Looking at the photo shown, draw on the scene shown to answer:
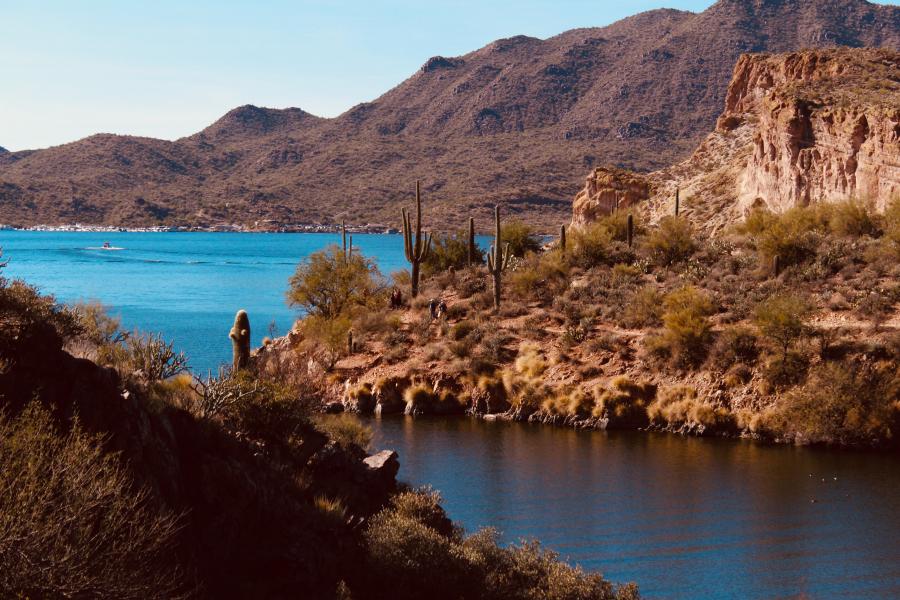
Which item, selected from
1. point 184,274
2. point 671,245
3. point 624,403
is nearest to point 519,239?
point 671,245

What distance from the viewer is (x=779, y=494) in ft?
82.4

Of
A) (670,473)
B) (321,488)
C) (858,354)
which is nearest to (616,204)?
(858,354)

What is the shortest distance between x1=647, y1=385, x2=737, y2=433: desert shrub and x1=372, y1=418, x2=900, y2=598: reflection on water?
928 millimetres

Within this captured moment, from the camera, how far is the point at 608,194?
239 feet

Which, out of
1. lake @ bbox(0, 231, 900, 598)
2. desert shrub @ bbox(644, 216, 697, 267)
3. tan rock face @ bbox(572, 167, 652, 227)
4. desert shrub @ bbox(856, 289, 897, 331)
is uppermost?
tan rock face @ bbox(572, 167, 652, 227)

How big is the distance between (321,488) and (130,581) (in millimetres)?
6459

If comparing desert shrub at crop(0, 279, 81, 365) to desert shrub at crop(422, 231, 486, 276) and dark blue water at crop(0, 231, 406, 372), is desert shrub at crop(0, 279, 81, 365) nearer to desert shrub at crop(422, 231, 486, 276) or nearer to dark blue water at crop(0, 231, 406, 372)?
dark blue water at crop(0, 231, 406, 372)

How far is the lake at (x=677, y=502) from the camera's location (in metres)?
19.6

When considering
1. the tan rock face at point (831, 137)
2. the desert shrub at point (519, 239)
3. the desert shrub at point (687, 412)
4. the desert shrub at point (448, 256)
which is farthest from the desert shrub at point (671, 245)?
the desert shrub at point (687, 412)

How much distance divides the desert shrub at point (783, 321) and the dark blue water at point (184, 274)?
21.1 metres

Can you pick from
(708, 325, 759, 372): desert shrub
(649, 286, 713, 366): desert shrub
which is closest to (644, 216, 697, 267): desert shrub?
(649, 286, 713, 366): desert shrub

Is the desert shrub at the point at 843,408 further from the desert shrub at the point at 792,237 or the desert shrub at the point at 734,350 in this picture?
the desert shrub at the point at 792,237

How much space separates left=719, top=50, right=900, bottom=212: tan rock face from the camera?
4597cm

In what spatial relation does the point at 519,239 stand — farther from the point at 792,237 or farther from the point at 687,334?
the point at 687,334
